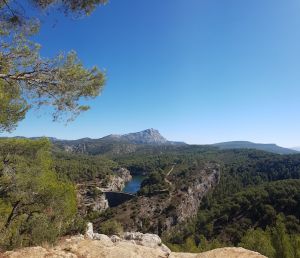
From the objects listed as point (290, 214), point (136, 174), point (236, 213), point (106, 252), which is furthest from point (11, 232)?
point (136, 174)

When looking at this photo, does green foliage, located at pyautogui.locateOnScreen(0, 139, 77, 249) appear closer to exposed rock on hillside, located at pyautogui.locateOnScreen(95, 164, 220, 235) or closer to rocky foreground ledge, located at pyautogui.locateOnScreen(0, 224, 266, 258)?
Result: rocky foreground ledge, located at pyautogui.locateOnScreen(0, 224, 266, 258)

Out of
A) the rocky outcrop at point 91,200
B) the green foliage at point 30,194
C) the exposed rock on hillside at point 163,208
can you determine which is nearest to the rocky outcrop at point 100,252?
the green foliage at point 30,194

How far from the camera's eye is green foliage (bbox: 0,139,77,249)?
13641 mm

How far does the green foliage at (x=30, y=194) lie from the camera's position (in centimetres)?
1364

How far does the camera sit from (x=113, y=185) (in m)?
127

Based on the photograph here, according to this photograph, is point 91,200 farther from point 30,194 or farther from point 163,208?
point 30,194

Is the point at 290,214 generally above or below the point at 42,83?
below

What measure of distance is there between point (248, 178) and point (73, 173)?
73532 mm

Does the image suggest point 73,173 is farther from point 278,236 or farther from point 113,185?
point 278,236

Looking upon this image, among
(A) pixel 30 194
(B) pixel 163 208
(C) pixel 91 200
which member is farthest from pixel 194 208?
(A) pixel 30 194

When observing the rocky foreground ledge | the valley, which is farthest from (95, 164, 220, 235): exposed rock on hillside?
the rocky foreground ledge

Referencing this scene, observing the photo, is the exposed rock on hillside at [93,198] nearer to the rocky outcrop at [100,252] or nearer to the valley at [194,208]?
the valley at [194,208]

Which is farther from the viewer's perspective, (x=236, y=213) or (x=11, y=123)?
(x=236, y=213)

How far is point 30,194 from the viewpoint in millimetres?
15234
